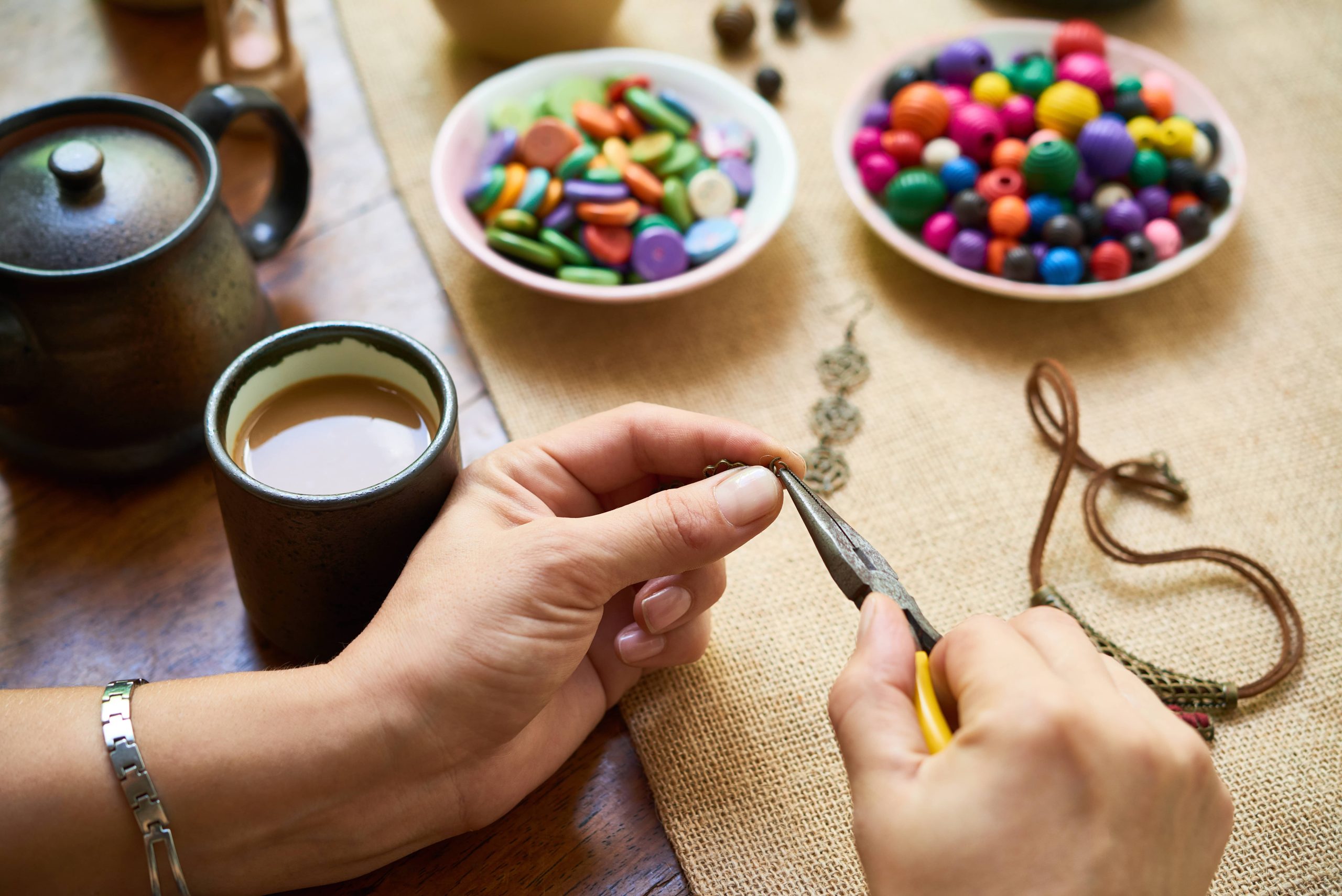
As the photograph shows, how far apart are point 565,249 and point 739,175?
8.0 inches

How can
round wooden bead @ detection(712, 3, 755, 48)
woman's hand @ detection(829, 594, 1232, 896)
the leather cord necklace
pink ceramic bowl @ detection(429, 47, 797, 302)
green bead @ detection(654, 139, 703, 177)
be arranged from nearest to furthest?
woman's hand @ detection(829, 594, 1232, 896) < the leather cord necklace < pink ceramic bowl @ detection(429, 47, 797, 302) < green bead @ detection(654, 139, 703, 177) < round wooden bead @ detection(712, 3, 755, 48)

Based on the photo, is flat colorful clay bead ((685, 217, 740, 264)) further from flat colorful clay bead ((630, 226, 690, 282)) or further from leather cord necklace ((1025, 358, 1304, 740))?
leather cord necklace ((1025, 358, 1304, 740))

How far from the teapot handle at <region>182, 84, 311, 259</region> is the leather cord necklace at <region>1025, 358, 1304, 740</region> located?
66 cm

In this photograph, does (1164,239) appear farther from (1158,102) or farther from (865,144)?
(865,144)

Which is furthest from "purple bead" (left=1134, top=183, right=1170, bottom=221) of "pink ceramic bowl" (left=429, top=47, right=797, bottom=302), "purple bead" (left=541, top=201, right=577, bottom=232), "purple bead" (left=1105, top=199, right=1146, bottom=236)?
"purple bead" (left=541, top=201, right=577, bottom=232)

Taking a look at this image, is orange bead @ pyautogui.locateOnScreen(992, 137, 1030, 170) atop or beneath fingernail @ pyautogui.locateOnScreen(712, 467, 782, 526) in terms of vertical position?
beneath

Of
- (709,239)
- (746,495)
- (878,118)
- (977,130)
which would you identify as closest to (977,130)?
(977,130)

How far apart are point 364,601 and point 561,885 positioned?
0.21 m

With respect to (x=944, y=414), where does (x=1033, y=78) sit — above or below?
above

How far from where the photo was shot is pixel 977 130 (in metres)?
0.96

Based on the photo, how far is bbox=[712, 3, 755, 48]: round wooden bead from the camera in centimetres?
109

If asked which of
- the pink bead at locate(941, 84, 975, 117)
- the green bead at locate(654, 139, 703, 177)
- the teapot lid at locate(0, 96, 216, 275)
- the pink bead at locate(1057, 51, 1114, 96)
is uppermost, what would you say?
the teapot lid at locate(0, 96, 216, 275)

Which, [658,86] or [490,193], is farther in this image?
[658,86]

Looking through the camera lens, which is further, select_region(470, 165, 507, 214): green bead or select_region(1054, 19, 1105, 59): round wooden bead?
select_region(1054, 19, 1105, 59): round wooden bead
